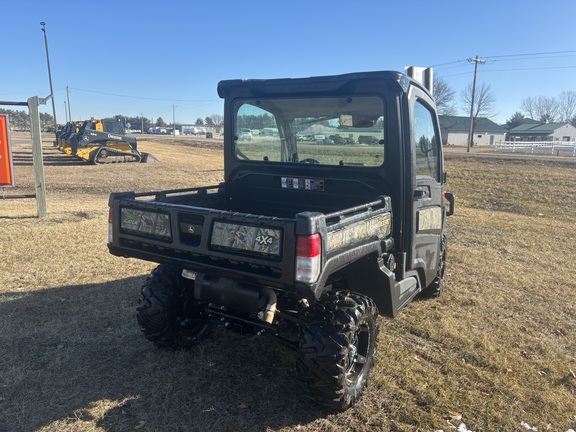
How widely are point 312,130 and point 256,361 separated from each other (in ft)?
6.97

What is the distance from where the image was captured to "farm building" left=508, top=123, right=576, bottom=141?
6575 centimetres

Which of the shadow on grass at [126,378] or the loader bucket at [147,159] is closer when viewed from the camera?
the shadow on grass at [126,378]

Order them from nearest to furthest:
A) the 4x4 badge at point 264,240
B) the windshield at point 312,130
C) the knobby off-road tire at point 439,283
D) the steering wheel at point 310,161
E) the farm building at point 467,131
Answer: the 4x4 badge at point 264,240 → the windshield at point 312,130 → the steering wheel at point 310,161 → the knobby off-road tire at point 439,283 → the farm building at point 467,131

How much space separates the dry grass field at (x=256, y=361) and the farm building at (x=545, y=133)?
68.6 meters

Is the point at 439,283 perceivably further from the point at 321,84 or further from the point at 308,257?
the point at 308,257

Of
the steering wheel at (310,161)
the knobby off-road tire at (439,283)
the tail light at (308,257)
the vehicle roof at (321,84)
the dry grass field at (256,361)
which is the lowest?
the dry grass field at (256,361)

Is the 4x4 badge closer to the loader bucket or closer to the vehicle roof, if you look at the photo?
the vehicle roof

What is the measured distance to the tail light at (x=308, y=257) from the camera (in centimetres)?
255

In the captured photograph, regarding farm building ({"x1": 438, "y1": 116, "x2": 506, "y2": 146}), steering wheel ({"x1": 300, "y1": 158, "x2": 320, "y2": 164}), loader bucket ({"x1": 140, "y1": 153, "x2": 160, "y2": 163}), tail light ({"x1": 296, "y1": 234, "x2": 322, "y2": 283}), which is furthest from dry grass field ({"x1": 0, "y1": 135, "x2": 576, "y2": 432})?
farm building ({"x1": 438, "y1": 116, "x2": 506, "y2": 146})

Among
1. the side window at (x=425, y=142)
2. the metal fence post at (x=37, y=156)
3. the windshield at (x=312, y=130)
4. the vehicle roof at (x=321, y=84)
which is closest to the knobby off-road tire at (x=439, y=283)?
the side window at (x=425, y=142)

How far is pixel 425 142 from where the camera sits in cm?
416

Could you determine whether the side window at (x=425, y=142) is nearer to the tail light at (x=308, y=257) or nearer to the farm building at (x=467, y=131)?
the tail light at (x=308, y=257)

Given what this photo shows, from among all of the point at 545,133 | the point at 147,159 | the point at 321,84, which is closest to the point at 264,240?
the point at 321,84

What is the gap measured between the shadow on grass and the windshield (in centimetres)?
178
